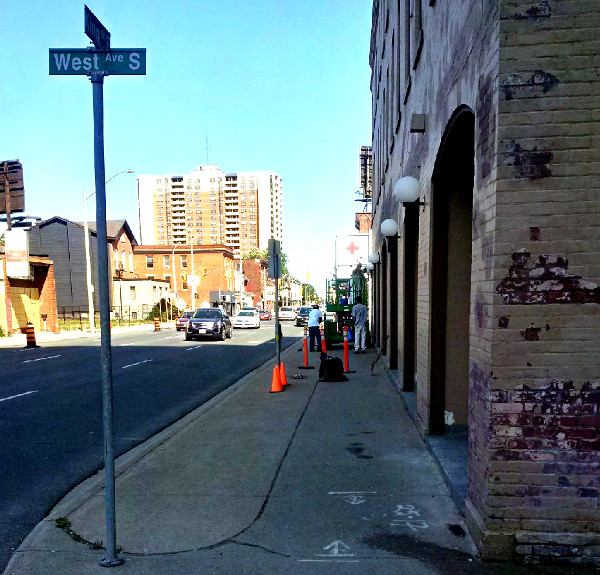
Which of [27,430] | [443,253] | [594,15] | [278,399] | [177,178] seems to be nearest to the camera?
[594,15]

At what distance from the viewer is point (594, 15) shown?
3.25m

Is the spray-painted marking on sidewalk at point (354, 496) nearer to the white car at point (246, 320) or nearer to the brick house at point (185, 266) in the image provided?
the white car at point (246, 320)

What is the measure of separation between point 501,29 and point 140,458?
227 inches

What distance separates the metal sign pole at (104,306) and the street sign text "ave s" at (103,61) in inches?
2.5

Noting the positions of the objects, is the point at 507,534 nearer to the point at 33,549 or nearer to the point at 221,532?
the point at 221,532

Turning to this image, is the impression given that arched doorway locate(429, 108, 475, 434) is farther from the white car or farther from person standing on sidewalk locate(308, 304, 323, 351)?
the white car

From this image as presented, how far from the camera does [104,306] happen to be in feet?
10.7

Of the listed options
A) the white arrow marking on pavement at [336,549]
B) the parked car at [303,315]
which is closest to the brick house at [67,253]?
the parked car at [303,315]

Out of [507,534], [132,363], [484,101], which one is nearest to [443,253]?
[484,101]

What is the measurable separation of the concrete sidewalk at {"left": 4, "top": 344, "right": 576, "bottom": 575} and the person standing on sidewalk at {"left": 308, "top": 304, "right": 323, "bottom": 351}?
31.3 ft

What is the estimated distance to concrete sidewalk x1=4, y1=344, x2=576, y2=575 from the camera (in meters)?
3.55

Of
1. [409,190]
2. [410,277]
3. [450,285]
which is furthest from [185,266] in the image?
[450,285]

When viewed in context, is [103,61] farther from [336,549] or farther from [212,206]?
[212,206]

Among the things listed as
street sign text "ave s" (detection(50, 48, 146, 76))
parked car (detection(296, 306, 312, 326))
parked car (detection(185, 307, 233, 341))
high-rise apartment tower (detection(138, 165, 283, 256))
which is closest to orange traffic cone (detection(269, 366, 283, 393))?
street sign text "ave s" (detection(50, 48, 146, 76))
